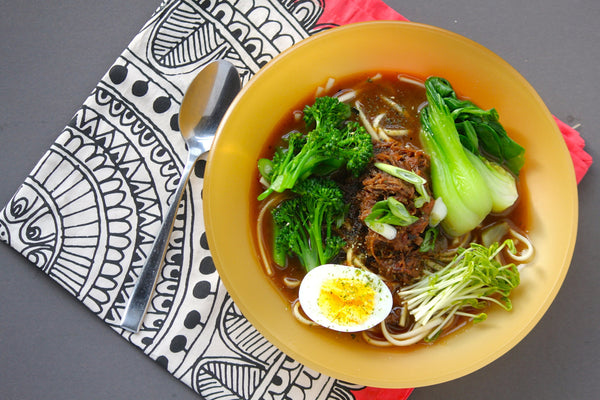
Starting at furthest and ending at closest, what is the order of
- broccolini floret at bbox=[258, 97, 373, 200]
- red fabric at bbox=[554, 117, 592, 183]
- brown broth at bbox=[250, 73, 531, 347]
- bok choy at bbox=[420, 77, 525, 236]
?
red fabric at bbox=[554, 117, 592, 183] → brown broth at bbox=[250, 73, 531, 347] → bok choy at bbox=[420, 77, 525, 236] → broccolini floret at bbox=[258, 97, 373, 200]

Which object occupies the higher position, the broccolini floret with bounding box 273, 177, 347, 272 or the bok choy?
the bok choy

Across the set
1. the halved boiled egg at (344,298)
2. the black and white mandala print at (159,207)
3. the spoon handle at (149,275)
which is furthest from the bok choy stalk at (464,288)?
the spoon handle at (149,275)

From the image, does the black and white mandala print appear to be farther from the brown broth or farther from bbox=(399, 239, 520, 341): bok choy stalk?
bbox=(399, 239, 520, 341): bok choy stalk

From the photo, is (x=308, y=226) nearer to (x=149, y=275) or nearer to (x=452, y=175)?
(x=452, y=175)

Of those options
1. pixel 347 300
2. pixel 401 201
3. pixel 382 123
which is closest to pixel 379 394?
pixel 347 300

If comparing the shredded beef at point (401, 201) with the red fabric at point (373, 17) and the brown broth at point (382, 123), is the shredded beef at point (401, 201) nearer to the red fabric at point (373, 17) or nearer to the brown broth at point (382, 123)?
the brown broth at point (382, 123)

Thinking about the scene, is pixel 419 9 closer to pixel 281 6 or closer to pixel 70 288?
pixel 281 6

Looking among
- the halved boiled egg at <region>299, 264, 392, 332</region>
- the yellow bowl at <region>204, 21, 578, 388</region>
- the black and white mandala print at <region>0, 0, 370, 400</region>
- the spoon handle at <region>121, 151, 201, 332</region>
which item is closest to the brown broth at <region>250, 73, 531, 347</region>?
the yellow bowl at <region>204, 21, 578, 388</region>
